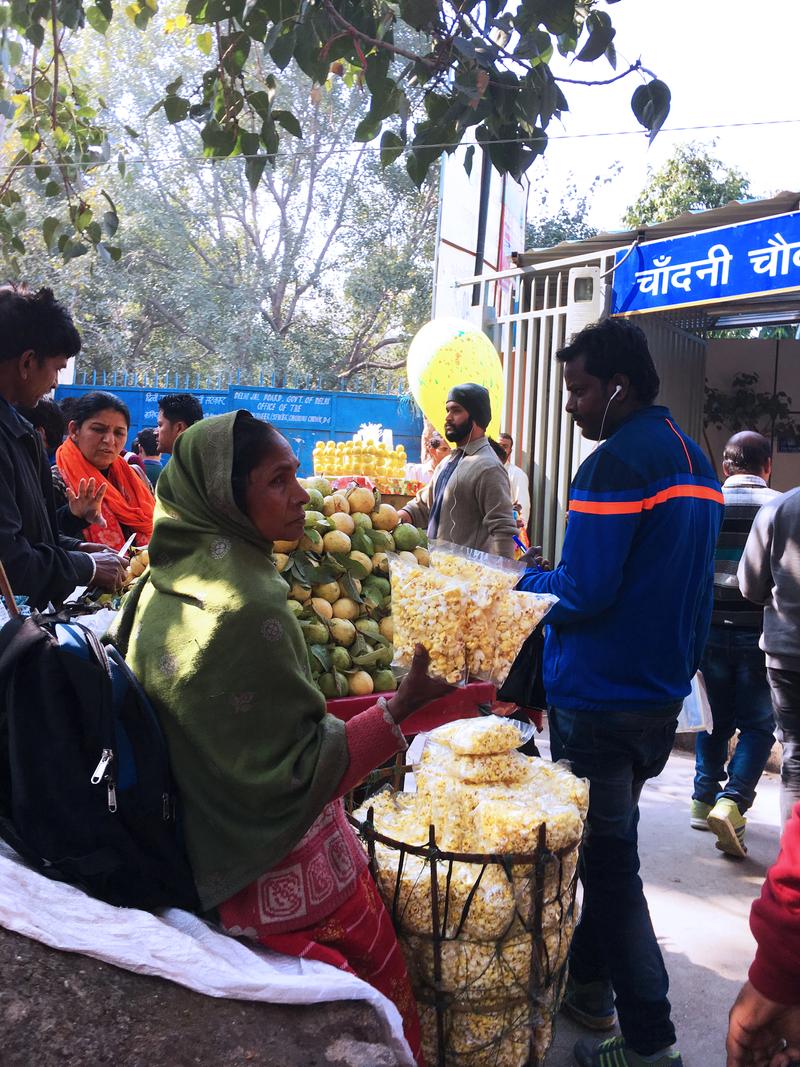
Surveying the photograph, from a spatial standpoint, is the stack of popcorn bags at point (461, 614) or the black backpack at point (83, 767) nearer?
the black backpack at point (83, 767)

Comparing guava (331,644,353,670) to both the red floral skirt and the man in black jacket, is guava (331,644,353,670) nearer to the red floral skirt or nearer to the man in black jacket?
the man in black jacket

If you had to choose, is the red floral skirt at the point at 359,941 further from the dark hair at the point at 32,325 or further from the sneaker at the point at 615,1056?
the dark hair at the point at 32,325

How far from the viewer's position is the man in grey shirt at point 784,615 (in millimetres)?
3838

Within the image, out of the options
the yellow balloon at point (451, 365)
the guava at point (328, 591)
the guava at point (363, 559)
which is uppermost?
the yellow balloon at point (451, 365)

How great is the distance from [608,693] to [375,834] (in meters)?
0.75

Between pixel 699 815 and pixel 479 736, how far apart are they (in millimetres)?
3011

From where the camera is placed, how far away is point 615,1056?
8.30ft

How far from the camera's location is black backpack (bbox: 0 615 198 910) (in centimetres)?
167

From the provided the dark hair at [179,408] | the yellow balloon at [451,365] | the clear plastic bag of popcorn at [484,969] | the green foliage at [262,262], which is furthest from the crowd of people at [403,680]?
the green foliage at [262,262]

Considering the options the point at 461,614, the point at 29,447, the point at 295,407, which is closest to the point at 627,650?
the point at 461,614

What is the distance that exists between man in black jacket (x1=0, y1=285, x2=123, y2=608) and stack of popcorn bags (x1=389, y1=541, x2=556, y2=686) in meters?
1.27

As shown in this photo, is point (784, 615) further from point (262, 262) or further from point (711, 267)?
point (262, 262)

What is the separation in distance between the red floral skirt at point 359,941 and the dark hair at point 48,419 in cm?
377

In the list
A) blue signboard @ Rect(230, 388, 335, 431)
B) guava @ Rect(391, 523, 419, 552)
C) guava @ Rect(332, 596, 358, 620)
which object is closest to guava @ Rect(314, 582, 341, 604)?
guava @ Rect(332, 596, 358, 620)
